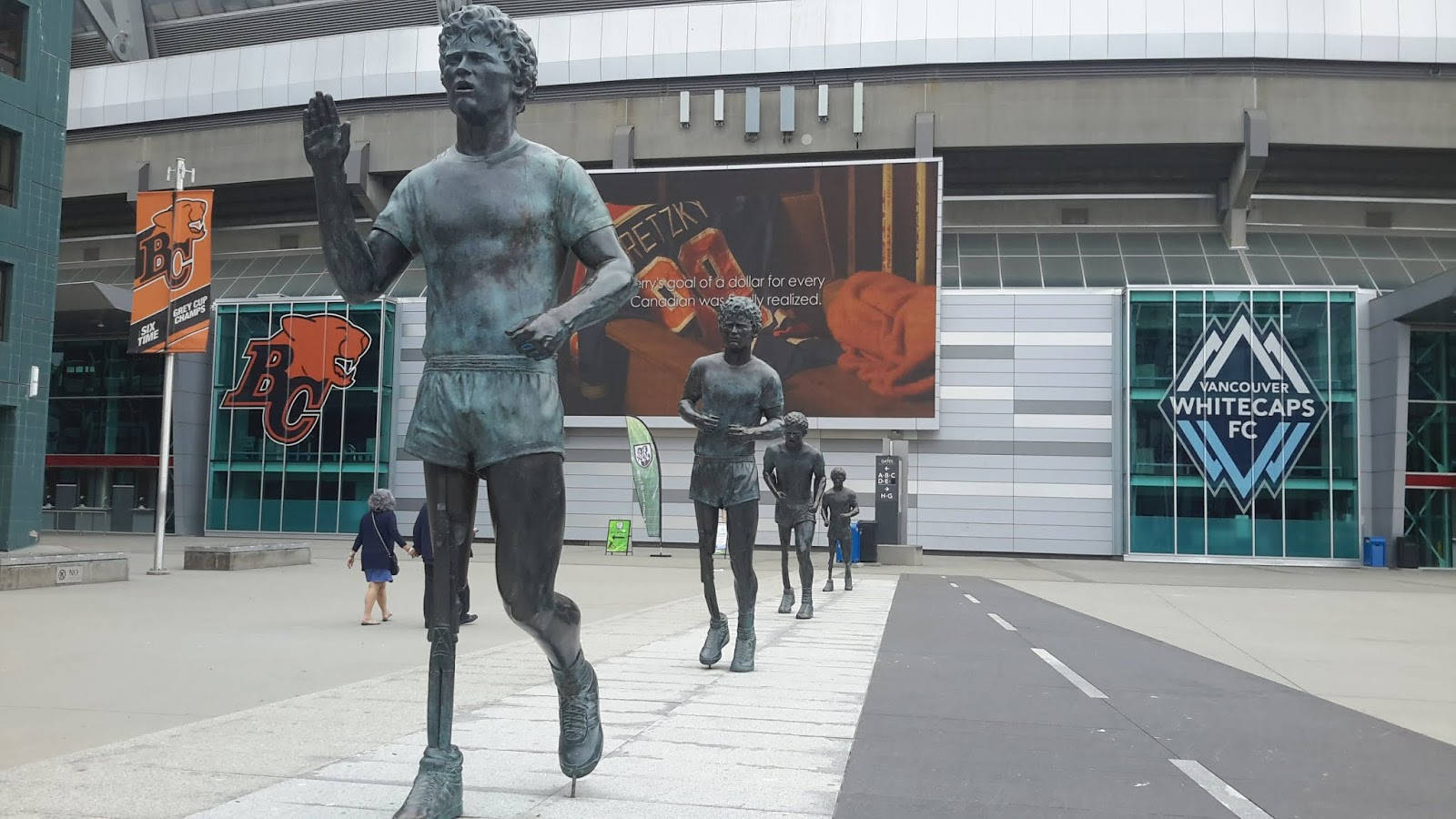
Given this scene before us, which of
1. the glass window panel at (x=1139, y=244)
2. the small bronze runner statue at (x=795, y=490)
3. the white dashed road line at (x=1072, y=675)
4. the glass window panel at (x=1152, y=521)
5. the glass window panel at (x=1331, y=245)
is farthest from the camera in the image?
the glass window panel at (x=1139, y=244)

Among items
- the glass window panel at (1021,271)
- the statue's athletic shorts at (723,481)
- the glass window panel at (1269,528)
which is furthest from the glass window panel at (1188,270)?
the statue's athletic shorts at (723,481)

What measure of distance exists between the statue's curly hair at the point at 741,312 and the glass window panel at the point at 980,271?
1149 inches

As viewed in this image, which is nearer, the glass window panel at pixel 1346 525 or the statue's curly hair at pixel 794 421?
the statue's curly hair at pixel 794 421

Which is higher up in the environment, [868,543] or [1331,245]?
[1331,245]

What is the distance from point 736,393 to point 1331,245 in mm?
35716

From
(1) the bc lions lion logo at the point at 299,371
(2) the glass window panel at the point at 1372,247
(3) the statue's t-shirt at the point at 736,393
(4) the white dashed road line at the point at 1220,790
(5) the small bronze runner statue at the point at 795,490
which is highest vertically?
(2) the glass window panel at the point at 1372,247

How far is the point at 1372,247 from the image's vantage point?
37.5 meters

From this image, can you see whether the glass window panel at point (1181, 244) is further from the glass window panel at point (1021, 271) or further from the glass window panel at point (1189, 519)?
the glass window panel at point (1189, 519)

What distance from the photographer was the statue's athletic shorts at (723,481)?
317 inches

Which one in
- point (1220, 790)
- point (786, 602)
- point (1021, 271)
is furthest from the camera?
point (1021, 271)

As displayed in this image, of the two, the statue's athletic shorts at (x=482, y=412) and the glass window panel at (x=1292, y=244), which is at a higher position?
the glass window panel at (x=1292, y=244)

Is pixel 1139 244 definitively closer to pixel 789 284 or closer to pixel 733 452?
pixel 789 284

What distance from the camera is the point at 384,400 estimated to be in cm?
3856

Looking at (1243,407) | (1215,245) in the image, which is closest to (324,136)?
(1243,407)
